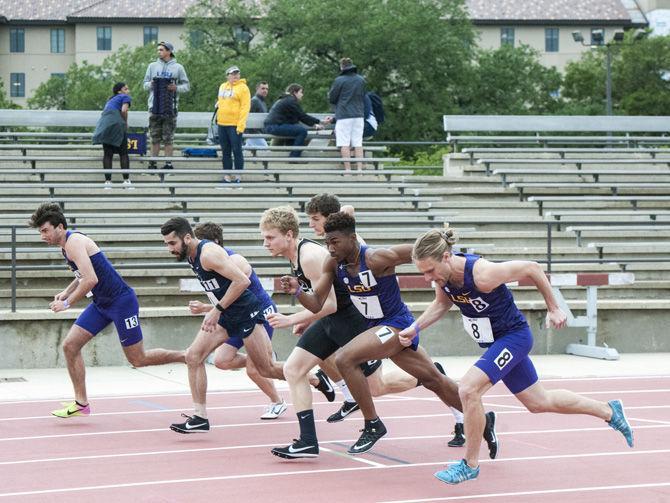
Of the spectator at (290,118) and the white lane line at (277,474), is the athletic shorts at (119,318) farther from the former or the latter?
the spectator at (290,118)

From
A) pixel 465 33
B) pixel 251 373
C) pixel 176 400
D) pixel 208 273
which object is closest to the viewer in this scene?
pixel 208 273

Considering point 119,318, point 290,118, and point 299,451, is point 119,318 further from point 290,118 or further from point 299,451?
point 290,118

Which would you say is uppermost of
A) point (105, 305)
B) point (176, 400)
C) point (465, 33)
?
point (465, 33)

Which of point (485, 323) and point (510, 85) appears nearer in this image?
point (485, 323)

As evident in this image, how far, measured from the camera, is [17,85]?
114 metres

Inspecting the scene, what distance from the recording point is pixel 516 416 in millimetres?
11812

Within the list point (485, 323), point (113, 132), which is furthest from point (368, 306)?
point (113, 132)

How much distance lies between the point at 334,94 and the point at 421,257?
14.6m

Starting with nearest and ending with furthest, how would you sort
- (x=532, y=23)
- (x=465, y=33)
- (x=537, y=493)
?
(x=537, y=493), (x=465, y=33), (x=532, y=23)

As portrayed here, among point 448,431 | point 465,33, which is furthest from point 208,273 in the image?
point 465,33

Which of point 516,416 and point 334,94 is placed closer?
point 516,416

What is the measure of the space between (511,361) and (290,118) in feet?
50.5

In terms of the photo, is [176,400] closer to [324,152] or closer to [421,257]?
[421,257]

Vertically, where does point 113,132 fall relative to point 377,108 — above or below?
below
